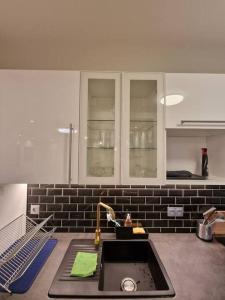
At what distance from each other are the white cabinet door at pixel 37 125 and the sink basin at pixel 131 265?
2.00 ft

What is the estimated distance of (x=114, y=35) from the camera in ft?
4.91

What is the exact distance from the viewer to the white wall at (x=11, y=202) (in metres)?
1.32

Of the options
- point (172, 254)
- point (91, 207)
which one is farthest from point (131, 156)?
point (172, 254)

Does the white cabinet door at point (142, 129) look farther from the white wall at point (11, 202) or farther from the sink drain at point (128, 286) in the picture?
the white wall at point (11, 202)

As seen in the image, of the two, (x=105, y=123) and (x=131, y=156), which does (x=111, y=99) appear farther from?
(x=131, y=156)

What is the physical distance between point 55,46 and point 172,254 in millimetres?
1719

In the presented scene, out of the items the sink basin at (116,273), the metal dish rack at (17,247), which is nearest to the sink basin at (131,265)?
the sink basin at (116,273)

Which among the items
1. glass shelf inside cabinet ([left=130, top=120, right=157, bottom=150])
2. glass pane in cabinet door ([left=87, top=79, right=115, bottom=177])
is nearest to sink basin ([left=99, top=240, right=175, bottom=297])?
glass pane in cabinet door ([left=87, top=79, right=115, bottom=177])

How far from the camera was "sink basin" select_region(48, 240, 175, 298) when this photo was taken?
37.4 inches

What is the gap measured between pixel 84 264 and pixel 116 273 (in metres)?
0.32

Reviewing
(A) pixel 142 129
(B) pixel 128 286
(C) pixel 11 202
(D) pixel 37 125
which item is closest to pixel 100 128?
(A) pixel 142 129

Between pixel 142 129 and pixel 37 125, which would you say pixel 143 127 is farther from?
pixel 37 125

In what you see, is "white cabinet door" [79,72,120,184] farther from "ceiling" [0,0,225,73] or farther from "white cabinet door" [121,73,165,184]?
"ceiling" [0,0,225,73]

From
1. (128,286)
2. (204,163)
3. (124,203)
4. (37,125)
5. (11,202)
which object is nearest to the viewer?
(128,286)
